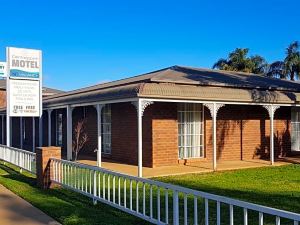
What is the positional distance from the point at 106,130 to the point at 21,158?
549 centimetres

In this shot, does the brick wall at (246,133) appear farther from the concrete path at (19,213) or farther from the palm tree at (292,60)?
the palm tree at (292,60)

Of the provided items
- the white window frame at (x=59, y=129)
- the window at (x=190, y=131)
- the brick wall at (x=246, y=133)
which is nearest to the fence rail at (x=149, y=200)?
the window at (x=190, y=131)

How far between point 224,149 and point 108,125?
5189 mm

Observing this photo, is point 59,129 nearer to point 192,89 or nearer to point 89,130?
point 89,130

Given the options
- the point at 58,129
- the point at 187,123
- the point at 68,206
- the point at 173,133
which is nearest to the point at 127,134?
the point at 173,133

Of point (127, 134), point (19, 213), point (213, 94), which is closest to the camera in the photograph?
point (19, 213)

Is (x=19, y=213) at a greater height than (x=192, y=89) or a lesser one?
lesser

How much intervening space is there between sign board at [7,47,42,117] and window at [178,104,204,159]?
5993mm

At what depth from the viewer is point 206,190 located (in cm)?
1038

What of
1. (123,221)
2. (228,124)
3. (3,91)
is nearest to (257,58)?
(3,91)

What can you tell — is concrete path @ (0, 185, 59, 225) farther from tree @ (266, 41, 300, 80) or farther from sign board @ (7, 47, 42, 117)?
tree @ (266, 41, 300, 80)

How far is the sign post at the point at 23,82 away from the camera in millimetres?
16703

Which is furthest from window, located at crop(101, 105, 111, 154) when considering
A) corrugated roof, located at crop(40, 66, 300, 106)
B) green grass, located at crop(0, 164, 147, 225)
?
green grass, located at crop(0, 164, 147, 225)

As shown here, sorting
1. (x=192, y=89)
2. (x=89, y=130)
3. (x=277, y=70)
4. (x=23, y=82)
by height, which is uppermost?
(x=277, y=70)
